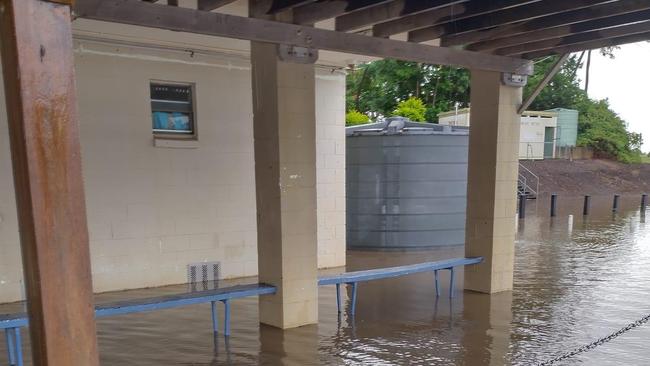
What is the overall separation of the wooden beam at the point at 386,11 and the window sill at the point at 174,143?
3.51 m

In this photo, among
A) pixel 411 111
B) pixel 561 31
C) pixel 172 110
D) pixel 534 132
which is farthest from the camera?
pixel 534 132

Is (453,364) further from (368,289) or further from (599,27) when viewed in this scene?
(599,27)

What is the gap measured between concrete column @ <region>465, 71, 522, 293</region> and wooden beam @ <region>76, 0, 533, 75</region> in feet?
1.49

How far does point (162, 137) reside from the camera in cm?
805

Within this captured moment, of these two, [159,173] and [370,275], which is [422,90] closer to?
[159,173]

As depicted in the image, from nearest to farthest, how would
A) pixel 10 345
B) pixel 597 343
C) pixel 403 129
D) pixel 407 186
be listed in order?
pixel 10 345 → pixel 597 343 → pixel 407 186 → pixel 403 129

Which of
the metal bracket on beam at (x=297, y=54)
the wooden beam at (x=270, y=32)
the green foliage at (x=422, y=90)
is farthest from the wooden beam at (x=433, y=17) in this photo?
→ the green foliage at (x=422, y=90)

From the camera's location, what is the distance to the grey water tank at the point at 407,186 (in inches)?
439

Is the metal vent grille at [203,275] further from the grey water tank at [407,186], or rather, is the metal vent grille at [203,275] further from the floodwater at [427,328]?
the grey water tank at [407,186]

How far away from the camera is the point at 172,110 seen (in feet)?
27.1

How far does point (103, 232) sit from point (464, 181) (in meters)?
7.61

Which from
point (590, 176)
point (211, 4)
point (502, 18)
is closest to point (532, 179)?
point (590, 176)

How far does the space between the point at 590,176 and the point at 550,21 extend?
26.1 metres

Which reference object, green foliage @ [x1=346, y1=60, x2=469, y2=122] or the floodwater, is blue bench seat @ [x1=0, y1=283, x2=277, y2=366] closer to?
the floodwater
